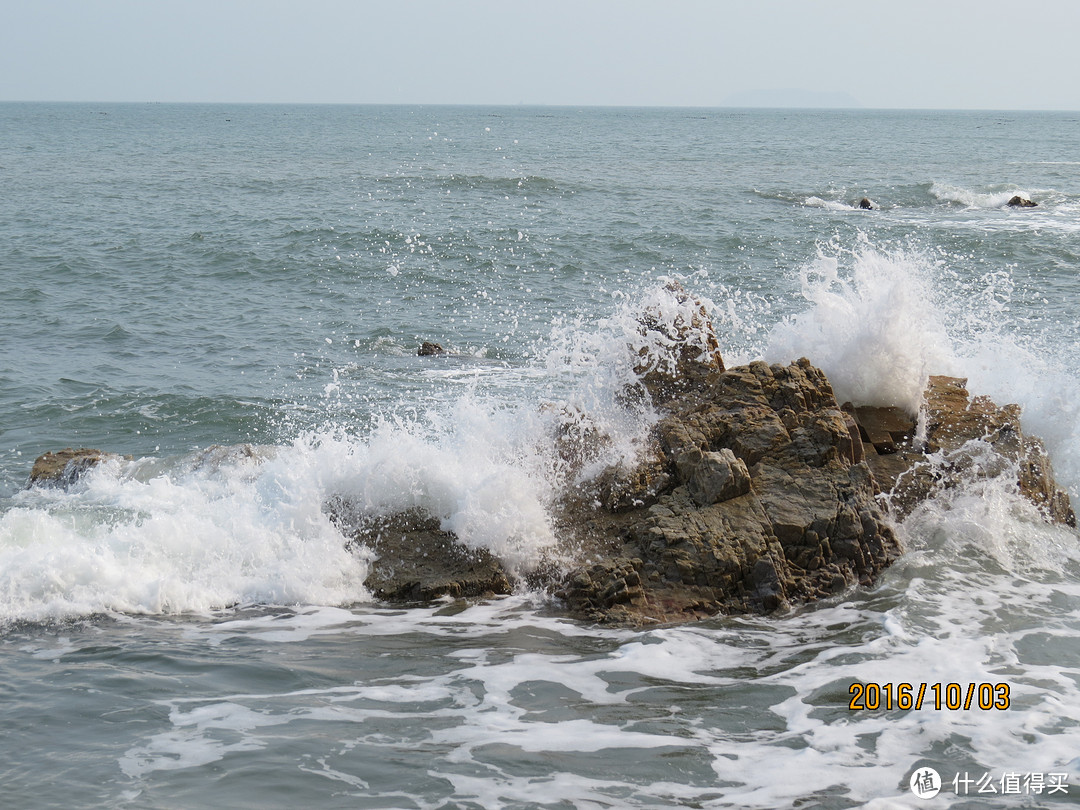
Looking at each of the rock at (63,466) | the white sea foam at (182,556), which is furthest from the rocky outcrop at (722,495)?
the rock at (63,466)

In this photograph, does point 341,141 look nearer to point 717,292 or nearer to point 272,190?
point 272,190

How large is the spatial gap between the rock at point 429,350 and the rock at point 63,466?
191 inches

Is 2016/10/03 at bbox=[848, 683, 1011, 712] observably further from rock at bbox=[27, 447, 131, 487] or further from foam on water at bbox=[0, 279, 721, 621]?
rock at bbox=[27, 447, 131, 487]

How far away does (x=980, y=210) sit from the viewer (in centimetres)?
2780

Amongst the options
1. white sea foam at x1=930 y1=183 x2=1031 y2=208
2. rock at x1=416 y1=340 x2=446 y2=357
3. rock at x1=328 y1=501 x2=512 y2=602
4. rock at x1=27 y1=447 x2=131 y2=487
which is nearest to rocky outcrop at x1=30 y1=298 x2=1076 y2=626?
rock at x1=328 y1=501 x2=512 y2=602

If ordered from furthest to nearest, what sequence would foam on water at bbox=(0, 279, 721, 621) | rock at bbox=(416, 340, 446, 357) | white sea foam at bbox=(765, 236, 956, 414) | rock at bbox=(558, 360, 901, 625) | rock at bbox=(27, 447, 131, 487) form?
rock at bbox=(416, 340, 446, 357), rock at bbox=(27, 447, 131, 487), white sea foam at bbox=(765, 236, 956, 414), foam on water at bbox=(0, 279, 721, 621), rock at bbox=(558, 360, 901, 625)

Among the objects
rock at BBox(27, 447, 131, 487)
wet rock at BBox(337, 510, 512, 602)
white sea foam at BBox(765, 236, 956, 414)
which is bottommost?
wet rock at BBox(337, 510, 512, 602)

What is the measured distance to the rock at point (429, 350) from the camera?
12.6 meters

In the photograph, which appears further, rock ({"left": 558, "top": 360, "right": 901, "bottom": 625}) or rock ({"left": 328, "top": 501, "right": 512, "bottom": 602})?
rock ({"left": 328, "top": 501, "right": 512, "bottom": 602})

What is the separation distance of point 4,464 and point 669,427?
6120mm

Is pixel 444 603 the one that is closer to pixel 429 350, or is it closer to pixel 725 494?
pixel 725 494

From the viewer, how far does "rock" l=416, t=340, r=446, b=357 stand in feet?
41.5

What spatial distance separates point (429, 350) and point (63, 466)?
5.37 metres

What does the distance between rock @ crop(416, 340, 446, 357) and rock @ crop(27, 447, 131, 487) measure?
4.85 m
